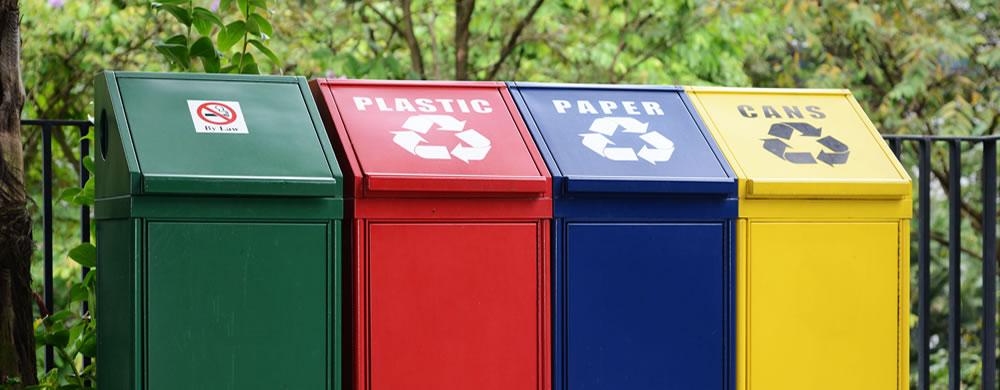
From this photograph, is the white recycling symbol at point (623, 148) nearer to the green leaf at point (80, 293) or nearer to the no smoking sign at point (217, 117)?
the no smoking sign at point (217, 117)

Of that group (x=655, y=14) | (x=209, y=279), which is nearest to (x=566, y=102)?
(x=209, y=279)

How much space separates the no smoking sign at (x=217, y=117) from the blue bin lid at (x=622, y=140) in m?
0.88

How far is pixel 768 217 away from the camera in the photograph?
347cm

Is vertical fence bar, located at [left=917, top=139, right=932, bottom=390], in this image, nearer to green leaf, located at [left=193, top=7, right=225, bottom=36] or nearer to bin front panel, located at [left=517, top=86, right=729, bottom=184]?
bin front panel, located at [left=517, top=86, right=729, bottom=184]

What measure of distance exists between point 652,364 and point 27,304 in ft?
6.29

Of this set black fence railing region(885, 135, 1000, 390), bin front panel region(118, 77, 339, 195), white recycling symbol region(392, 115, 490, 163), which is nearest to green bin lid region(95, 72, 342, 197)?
A: bin front panel region(118, 77, 339, 195)

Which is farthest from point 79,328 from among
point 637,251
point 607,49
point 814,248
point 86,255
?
point 607,49

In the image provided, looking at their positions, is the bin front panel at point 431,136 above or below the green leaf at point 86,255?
above

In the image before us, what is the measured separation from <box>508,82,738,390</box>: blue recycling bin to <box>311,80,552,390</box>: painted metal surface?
79 mm

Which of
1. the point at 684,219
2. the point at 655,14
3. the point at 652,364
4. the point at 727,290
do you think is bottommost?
the point at 652,364

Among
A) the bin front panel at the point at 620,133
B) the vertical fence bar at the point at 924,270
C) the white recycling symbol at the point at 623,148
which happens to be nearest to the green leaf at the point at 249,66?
the bin front panel at the point at 620,133

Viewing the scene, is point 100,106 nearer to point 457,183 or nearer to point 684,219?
point 457,183

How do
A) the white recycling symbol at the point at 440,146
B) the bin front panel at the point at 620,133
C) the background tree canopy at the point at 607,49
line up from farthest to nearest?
the background tree canopy at the point at 607,49
the bin front panel at the point at 620,133
the white recycling symbol at the point at 440,146

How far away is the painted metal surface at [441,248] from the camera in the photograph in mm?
3117
